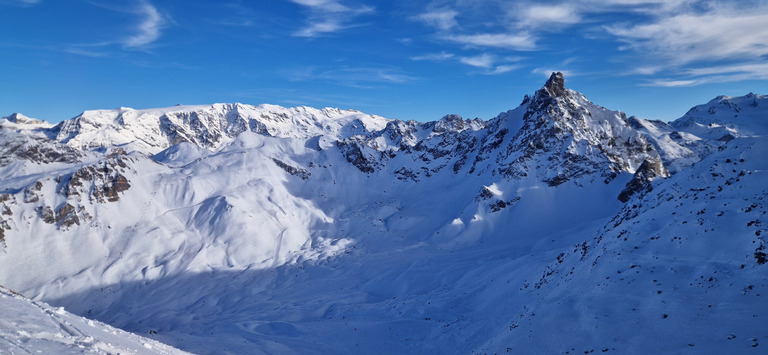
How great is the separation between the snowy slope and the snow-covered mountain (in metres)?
18.2

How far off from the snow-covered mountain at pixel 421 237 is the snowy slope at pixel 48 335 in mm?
18167

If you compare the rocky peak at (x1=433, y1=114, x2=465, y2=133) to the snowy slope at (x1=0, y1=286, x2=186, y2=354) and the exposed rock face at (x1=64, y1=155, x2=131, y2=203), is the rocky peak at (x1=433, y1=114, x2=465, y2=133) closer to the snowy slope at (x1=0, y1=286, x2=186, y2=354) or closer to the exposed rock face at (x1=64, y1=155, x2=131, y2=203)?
the exposed rock face at (x1=64, y1=155, x2=131, y2=203)

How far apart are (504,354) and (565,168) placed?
7113cm

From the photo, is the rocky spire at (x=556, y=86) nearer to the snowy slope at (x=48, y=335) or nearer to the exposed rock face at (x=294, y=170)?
the exposed rock face at (x=294, y=170)

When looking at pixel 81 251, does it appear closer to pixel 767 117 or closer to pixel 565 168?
pixel 565 168

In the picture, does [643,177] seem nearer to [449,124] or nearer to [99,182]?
[449,124]

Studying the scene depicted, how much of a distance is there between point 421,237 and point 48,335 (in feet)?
228

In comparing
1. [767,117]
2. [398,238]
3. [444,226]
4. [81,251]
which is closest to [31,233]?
[81,251]

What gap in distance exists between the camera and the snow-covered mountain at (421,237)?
1914 cm

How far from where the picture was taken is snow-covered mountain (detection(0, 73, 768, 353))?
754 inches

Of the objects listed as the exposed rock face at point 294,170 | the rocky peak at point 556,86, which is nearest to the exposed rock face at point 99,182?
the exposed rock face at point 294,170

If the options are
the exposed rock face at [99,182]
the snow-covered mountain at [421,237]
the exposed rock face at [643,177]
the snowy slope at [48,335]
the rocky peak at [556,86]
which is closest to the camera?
the snowy slope at [48,335]

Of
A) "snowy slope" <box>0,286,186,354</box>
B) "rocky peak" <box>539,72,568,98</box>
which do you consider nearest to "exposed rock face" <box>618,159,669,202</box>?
"rocky peak" <box>539,72,568,98</box>

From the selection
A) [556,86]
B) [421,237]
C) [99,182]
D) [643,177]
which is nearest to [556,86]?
[556,86]
